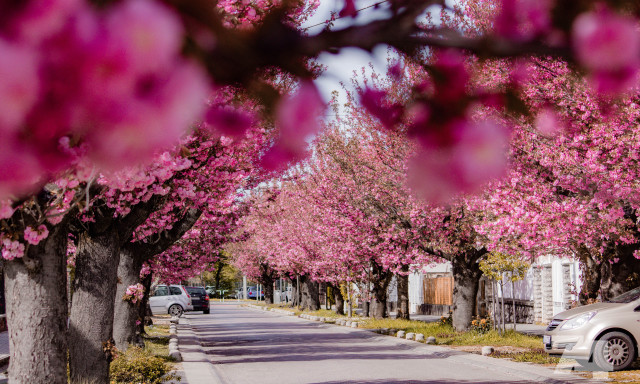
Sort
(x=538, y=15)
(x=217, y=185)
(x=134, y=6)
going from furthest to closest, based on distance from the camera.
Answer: (x=217, y=185) < (x=538, y=15) < (x=134, y=6)

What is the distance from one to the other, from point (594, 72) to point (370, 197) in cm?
2201

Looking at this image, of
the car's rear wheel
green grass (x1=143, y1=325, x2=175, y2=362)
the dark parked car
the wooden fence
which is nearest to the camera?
green grass (x1=143, y1=325, x2=175, y2=362)

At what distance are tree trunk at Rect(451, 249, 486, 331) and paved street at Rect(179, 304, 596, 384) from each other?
245 centimetres

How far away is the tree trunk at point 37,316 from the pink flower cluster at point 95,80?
7.54 metres

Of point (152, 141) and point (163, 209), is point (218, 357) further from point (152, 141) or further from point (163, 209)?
point (152, 141)

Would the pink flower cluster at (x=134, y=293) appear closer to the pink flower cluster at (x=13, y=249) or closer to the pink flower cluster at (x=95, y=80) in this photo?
the pink flower cluster at (x=13, y=249)

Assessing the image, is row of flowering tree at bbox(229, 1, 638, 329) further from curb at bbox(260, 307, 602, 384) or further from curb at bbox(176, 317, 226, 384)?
curb at bbox(176, 317, 226, 384)

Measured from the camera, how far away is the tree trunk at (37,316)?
25.6 ft

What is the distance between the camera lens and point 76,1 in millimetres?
965

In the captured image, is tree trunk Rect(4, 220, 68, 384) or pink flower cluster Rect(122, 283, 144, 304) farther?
pink flower cluster Rect(122, 283, 144, 304)

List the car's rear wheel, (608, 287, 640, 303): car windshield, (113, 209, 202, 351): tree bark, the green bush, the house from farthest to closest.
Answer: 1. the car's rear wheel
2. the house
3. (113, 209, 202, 351): tree bark
4. (608, 287, 640, 303): car windshield
5. the green bush

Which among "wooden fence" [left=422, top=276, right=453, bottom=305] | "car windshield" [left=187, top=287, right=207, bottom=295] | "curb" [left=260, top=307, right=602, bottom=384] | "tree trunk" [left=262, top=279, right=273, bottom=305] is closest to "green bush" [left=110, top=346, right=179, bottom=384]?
"curb" [left=260, top=307, right=602, bottom=384]

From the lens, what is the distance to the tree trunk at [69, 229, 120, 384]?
33.9 feet

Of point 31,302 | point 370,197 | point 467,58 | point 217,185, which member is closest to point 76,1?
point 467,58
